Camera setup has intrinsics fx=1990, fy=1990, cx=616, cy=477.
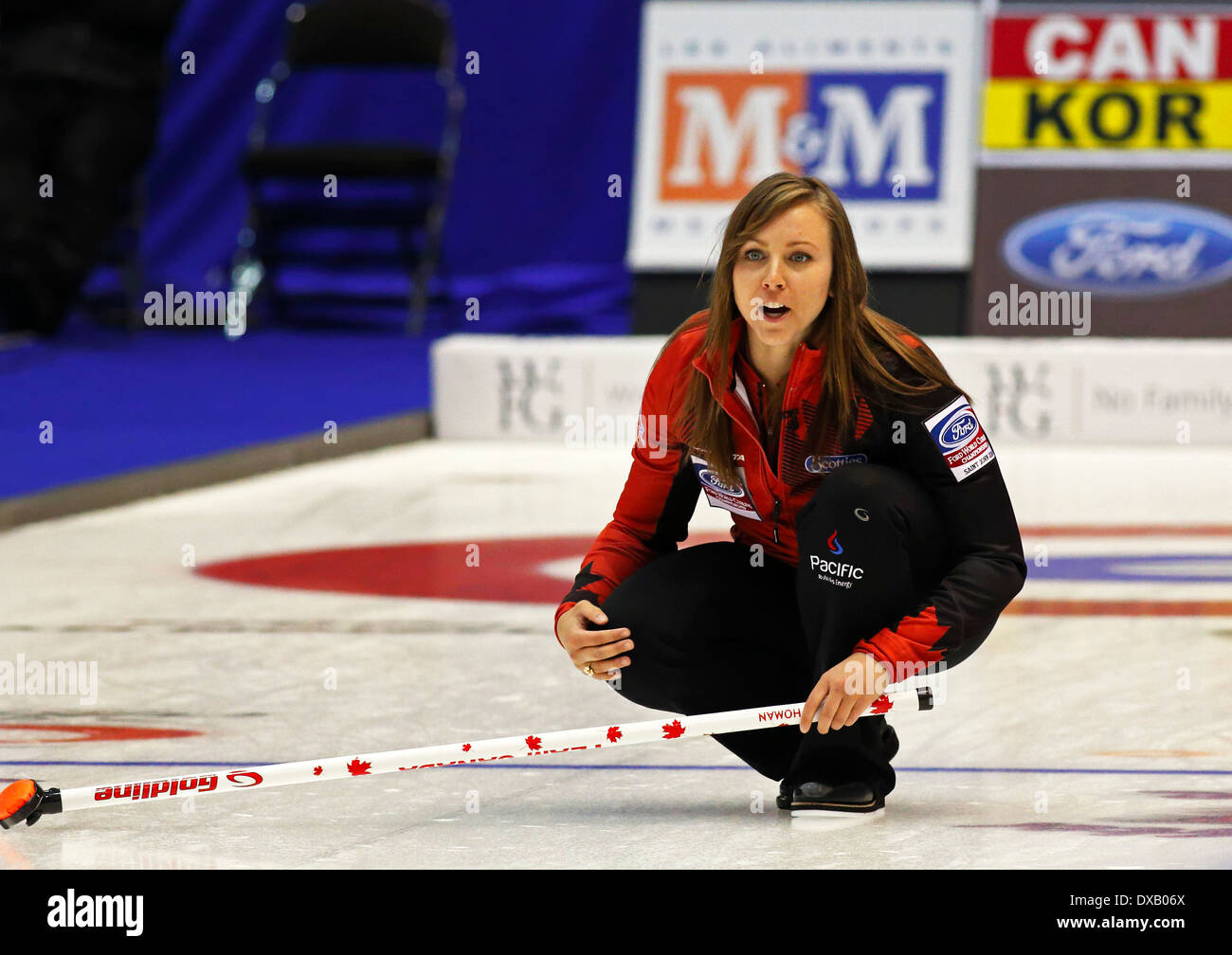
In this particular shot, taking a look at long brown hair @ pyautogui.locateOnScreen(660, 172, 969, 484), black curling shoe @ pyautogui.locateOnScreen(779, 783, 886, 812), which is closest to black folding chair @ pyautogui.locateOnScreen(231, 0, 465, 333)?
long brown hair @ pyautogui.locateOnScreen(660, 172, 969, 484)

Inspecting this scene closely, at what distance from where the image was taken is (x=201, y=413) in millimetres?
6594

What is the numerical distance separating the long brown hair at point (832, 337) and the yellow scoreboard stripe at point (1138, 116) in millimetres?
4888

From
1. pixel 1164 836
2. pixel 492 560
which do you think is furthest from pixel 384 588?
pixel 1164 836

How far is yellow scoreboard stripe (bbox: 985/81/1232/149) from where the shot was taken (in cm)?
693

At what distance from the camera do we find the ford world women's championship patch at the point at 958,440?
227 cm

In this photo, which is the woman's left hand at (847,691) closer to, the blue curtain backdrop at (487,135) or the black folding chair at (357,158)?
the black folding chair at (357,158)

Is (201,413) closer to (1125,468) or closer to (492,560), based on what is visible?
(492,560)

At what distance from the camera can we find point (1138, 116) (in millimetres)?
6957

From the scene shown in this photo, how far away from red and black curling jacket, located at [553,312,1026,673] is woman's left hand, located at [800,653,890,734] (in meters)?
0.02

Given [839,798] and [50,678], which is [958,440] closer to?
[839,798]

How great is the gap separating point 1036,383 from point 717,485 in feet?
14.3

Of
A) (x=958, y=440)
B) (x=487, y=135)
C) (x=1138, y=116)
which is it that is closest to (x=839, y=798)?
(x=958, y=440)

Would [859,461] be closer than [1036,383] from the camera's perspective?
Yes
